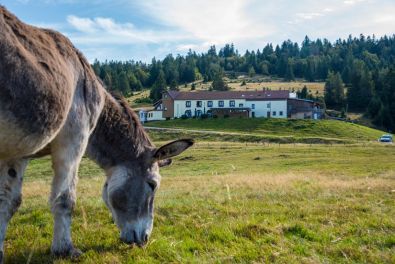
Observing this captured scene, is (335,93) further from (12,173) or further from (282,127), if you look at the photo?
(12,173)

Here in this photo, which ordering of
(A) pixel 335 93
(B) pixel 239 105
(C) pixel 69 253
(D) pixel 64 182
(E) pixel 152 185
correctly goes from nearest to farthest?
(D) pixel 64 182 < (C) pixel 69 253 < (E) pixel 152 185 < (B) pixel 239 105 < (A) pixel 335 93

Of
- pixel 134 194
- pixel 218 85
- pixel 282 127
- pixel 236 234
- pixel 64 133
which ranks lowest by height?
pixel 282 127

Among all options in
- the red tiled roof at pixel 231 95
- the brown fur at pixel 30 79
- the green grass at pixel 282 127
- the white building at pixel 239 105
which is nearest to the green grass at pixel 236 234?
the brown fur at pixel 30 79

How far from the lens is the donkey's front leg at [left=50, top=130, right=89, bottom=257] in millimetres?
5547

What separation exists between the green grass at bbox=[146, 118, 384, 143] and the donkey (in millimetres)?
87699

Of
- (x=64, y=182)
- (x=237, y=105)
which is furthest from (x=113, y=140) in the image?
(x=237, y=105)

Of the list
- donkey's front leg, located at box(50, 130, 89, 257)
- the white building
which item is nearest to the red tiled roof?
the white building

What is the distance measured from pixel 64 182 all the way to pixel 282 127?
102m

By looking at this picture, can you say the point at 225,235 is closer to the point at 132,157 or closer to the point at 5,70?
the point at 132,157

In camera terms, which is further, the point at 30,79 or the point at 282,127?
the point at 282,127

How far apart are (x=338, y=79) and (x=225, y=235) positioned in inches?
6040

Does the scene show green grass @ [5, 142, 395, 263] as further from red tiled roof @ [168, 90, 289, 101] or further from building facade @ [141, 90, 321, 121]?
red tiled roof @ [168, 90, 289, 101]

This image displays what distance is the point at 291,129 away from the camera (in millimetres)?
103875

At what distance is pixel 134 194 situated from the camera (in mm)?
6605
